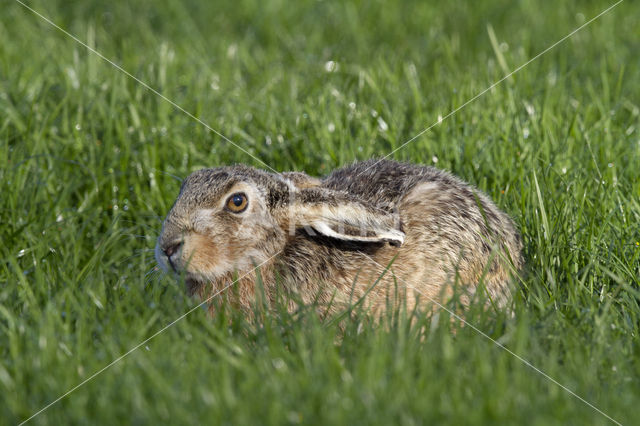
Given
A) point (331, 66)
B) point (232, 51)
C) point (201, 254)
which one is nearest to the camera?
point (201, 254)

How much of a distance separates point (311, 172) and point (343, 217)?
146cm

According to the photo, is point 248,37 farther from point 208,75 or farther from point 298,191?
point 298,191

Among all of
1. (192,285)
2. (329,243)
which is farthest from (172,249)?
(329,243)

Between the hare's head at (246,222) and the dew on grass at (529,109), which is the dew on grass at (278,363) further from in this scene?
the dew on grass at (529,109)

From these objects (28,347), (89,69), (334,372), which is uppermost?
(89,69)

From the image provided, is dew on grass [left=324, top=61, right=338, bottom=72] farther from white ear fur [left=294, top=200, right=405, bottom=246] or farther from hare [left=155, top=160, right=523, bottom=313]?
white ear fur [left=294, top=200, right=405, bottom=246]

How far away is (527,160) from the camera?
4883 millimetres

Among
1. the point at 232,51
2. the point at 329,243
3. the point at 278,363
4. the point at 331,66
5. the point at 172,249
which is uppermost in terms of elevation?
the point at 232,51

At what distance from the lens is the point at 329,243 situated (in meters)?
4.07

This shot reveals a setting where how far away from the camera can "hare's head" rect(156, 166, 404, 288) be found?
12.5ft

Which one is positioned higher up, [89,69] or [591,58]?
[89,69]

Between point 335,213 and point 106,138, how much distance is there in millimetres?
2255

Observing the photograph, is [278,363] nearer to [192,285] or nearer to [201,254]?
[201,254]

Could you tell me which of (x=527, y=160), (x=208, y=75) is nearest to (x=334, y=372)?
(x=527, y=160)
